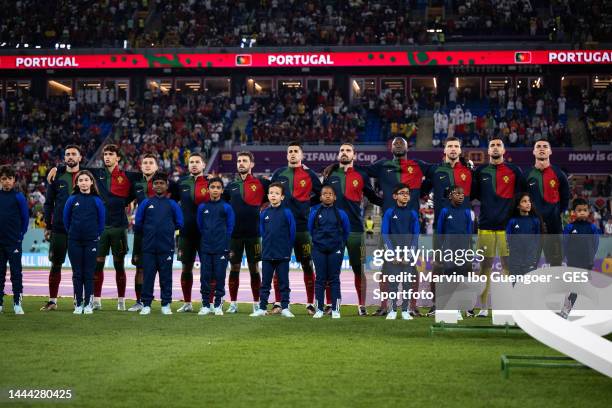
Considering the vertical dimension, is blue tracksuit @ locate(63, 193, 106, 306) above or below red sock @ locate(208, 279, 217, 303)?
above

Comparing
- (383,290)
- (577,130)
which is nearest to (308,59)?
(577,130)

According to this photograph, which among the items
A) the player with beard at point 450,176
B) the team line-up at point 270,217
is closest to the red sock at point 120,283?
the team line-up at point 270,217

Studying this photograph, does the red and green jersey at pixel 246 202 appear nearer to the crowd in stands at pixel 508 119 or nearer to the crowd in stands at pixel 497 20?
the crowd in stands at pixel 508 119

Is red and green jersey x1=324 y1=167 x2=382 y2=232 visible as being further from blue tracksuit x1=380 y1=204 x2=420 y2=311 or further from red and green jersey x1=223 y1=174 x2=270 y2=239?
red and green jersey x1=223 y1=174 x2=270 y2=239

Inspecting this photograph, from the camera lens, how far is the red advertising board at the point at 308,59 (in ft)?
131

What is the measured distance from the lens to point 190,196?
1288 cm

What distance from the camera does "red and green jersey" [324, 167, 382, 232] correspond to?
41.1 feet

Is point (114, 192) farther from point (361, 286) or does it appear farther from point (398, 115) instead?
point (398, 115)

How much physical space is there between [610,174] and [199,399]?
33092 millimetres

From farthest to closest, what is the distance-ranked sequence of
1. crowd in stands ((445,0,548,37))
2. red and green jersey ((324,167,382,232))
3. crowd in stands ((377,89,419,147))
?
crowd in stands ((445,0,548,37)), crowd in stands ((377,89,419,147)), red and green jersey ((324,167,382,232))

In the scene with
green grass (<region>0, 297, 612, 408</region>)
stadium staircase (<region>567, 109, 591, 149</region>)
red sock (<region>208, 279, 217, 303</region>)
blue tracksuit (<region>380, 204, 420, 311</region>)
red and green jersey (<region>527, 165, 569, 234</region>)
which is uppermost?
stadium staircase (<region>567, 109, 591, 149</region>)

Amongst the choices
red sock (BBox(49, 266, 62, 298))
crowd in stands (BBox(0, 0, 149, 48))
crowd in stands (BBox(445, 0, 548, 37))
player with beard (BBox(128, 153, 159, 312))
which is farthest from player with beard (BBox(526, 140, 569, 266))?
crowd in stands (BBox(0, 0, 149, 48))

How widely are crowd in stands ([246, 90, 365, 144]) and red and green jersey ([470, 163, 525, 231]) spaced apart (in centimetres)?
2695

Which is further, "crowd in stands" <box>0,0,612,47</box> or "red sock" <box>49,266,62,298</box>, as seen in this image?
"crowd in stands" <box>0,0,612,47</box>
